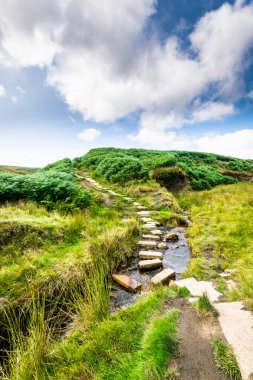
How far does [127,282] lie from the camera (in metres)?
4.61

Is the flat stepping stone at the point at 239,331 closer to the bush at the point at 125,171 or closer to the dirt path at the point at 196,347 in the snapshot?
the dirt path at the point at 196,347

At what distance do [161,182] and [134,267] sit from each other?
31.1 feet

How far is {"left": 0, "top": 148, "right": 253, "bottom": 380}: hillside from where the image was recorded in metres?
2.63

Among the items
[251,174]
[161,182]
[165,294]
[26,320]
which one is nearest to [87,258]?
[26,320]

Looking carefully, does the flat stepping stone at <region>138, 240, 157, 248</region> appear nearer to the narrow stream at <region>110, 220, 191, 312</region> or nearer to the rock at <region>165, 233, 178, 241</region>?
the narrow stream at <region>110, 220, 191, 312</region>

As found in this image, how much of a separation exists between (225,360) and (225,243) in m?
4.15

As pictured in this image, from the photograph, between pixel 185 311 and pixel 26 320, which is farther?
pixel 26 320

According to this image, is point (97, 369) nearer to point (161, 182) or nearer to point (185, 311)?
point (185, 311)

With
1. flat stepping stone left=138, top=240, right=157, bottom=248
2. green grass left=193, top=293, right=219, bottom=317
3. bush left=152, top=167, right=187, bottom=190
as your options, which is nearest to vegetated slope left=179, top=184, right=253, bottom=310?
green grass left=193, top=293, right=219, bottom=317

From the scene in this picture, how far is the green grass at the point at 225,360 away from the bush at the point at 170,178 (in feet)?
39.3

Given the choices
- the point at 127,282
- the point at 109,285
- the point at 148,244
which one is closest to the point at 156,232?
the point at 148,244

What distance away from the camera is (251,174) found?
28.2 m

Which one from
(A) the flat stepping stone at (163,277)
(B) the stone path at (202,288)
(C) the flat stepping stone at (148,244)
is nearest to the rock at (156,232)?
(B) the stone path at (202,288)

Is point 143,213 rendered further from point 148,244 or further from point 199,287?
point 199,287
